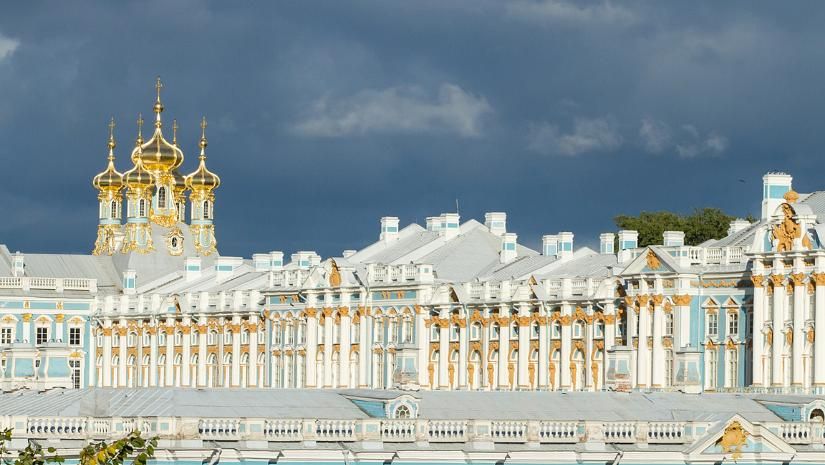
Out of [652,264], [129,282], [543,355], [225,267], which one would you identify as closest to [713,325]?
[652,264]

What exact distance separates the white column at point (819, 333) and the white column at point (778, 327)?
135 centimetres

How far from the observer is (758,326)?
8512 cm

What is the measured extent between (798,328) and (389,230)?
36.5 metres

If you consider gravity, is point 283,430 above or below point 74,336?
below

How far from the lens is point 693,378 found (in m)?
67.3

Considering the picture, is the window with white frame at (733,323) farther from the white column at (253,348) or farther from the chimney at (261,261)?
the chimney at (261,261)

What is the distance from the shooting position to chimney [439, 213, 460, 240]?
11200 cm

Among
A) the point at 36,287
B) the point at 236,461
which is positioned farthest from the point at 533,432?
the point at 36,287

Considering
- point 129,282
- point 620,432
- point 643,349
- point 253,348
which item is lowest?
point 620,432

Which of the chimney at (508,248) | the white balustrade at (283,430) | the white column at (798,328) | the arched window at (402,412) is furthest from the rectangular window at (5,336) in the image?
the white balustrade at (283,430)

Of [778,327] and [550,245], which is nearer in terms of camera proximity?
[778,327]

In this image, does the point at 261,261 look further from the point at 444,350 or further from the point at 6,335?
the point at 444,350

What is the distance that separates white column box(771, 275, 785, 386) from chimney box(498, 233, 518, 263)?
25.5 metres

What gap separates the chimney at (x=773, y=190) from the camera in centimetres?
9000
